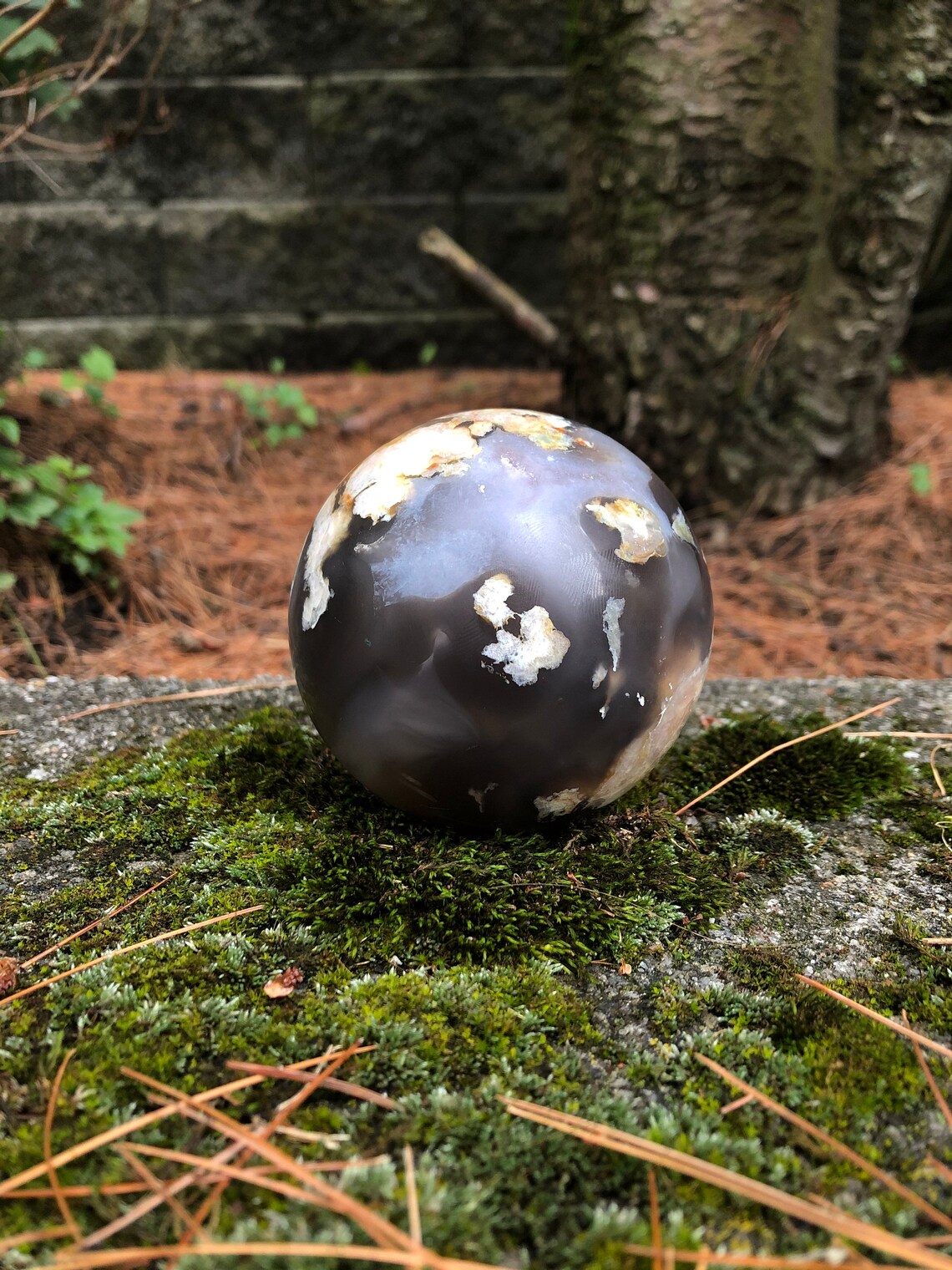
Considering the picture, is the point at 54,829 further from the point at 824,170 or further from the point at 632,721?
the point at 824,170

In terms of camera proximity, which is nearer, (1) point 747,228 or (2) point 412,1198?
(2) point 412,1198

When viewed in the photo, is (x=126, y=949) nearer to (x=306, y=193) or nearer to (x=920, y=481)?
(x=920, y=481)

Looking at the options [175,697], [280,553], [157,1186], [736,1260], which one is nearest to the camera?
[736,1260]

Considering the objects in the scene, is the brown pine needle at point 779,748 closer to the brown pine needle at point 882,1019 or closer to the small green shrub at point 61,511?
the brown pine needle at point 882,1019

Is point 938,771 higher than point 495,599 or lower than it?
lower

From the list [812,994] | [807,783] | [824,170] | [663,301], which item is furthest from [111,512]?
[824,170]

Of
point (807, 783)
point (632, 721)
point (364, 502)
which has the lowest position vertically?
point (807, 783)

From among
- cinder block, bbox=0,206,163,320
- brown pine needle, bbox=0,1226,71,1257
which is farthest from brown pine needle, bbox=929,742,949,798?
cinder block, bbox=0,206,163,320

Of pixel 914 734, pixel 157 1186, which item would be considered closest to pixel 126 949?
pixel 157 1186
